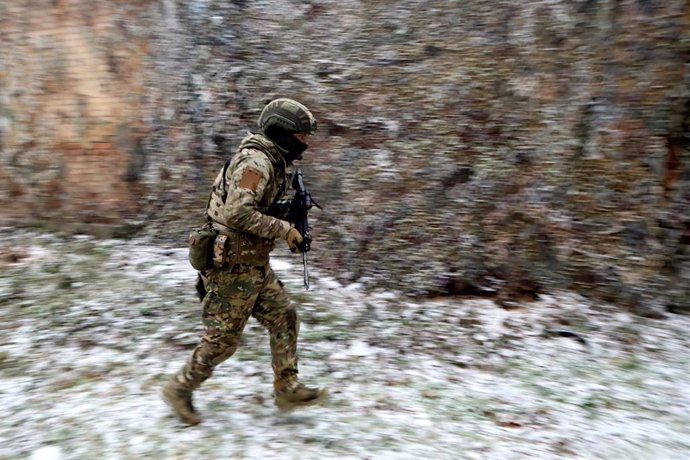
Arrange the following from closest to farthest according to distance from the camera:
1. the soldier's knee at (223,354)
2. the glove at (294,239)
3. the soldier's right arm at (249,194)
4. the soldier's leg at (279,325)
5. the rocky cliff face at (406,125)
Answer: the soldier's right arm at (249,194) < the glove at (294,239) < the soldier's knee at (223,354) < the soldier's leg at (279,325) < the rocky cliff face at (406,125)

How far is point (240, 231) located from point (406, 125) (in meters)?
3.97

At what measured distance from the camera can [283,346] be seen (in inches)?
161

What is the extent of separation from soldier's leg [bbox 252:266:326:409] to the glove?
1.10ft

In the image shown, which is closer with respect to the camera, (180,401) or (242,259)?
(242,259)

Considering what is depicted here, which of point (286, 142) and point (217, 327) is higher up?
point (286, 142)

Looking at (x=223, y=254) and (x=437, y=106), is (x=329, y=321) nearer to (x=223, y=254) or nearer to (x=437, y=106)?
(x=223, y=254)

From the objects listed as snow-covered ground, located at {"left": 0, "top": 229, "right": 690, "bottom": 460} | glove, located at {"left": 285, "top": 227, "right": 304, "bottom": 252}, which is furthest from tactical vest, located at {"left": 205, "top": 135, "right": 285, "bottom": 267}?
snow-covered ground, located at {"left": 0, "top": 229, "right": 690, "bottom": 460}

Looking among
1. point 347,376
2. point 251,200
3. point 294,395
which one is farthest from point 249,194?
point 347,376

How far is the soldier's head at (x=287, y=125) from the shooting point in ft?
12.4

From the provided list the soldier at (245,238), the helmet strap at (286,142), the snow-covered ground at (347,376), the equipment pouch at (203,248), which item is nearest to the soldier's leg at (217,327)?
the soldier at (245,238)

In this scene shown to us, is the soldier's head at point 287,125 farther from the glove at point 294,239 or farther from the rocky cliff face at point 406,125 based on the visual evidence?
the rocky cliff face at point 406,125

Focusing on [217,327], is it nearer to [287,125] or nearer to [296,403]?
[296,403]

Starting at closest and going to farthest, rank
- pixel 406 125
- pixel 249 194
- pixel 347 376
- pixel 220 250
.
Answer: pixel 249 194 < pixel 220 250 < pixel 347 376 < pixel 406 125

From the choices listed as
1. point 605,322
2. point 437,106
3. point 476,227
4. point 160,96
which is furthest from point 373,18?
point 605,322
